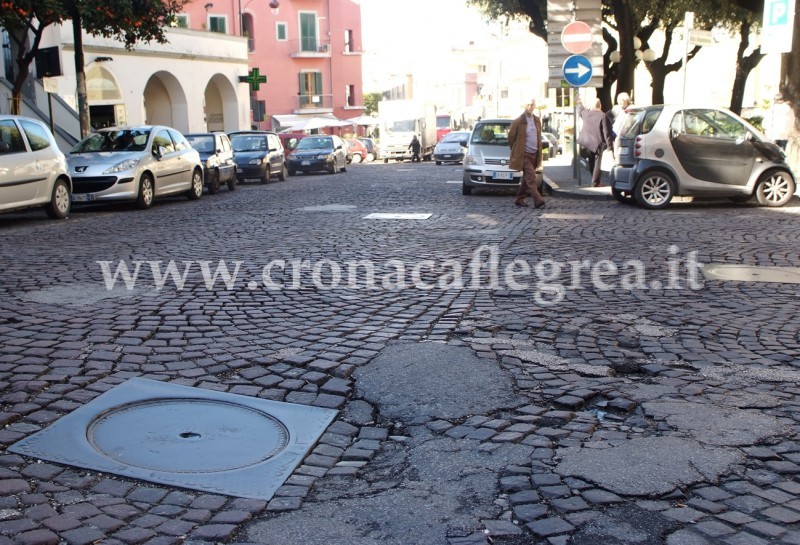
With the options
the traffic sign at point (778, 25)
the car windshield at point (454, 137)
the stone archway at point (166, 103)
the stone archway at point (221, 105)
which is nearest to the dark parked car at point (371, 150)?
the car windshield at point (454, 137)

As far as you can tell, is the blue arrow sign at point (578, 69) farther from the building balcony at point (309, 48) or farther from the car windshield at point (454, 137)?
the building balcony at point (309, 48)

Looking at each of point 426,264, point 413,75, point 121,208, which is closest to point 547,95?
point 413,75

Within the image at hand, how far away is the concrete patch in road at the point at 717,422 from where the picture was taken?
4254 mm

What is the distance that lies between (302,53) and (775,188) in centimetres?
5278

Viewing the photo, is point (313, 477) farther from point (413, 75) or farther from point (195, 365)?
point (413, 75)

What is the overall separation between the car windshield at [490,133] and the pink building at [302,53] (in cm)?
4324

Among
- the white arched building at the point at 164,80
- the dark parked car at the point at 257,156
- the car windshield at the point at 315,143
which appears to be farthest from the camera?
the car windshield at the point at 315,143

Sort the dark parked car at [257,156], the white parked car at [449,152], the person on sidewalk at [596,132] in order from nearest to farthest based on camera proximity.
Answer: the person on sidewalk at [596,132] < the dark parked car at [257,156] < the white parked car at [449,152]

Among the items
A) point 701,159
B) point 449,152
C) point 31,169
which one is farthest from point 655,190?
point 449,152

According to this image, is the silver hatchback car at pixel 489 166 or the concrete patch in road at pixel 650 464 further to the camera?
the silver hatchback car at pixel 489 166

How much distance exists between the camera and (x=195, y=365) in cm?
560

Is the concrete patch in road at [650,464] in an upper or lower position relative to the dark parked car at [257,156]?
lower

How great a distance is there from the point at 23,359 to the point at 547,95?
69.4 m

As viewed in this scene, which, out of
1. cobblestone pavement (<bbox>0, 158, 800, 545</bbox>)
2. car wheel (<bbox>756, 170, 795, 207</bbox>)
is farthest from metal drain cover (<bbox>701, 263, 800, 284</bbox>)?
car wheel (<bbox>756, 170, 795, 207</bbox>)
